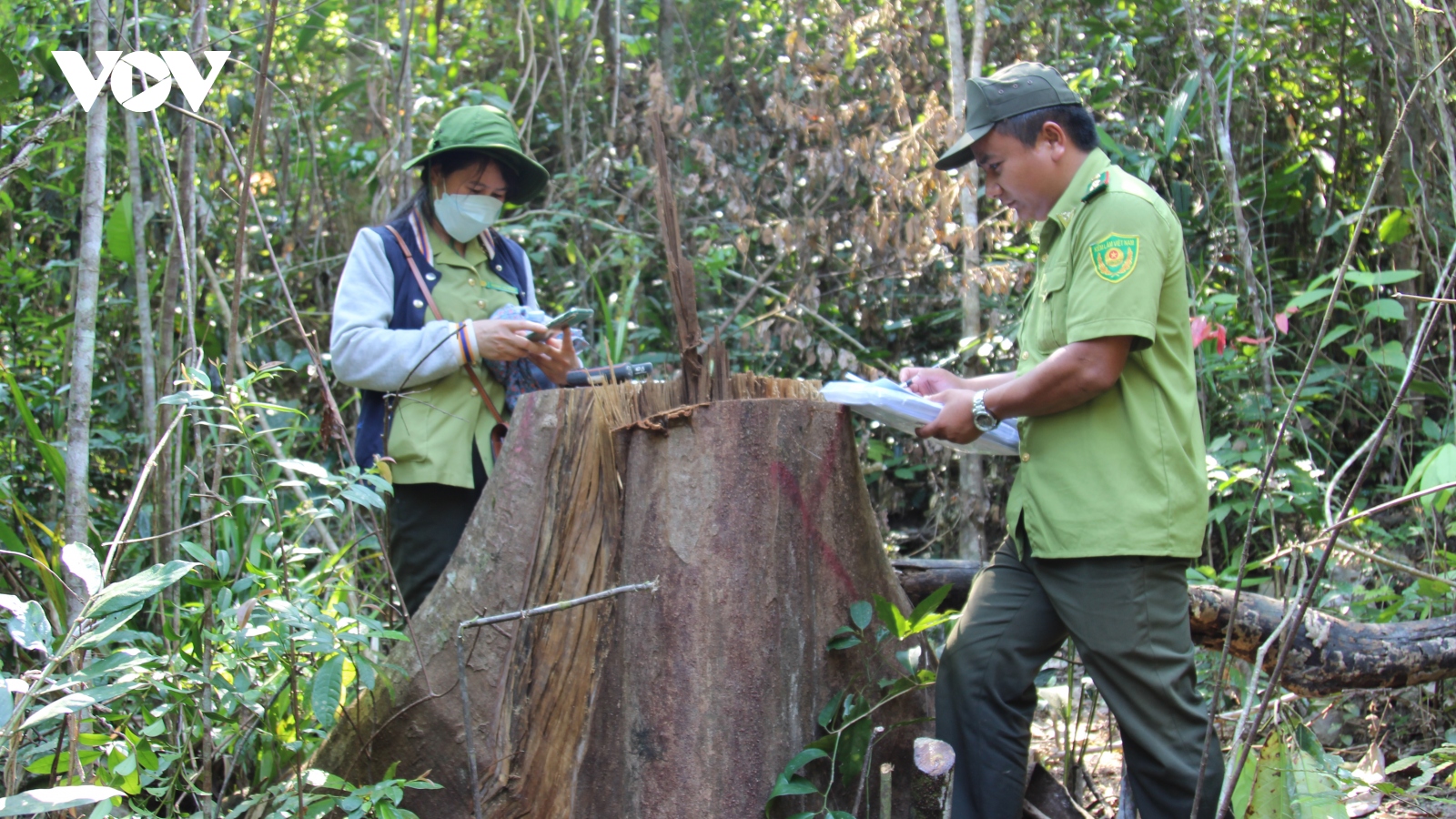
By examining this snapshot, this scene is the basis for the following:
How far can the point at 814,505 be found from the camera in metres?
2.56

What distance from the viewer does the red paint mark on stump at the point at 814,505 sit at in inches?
98.6

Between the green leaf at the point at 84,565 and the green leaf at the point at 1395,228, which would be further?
the green leaf at the point at 1395,228

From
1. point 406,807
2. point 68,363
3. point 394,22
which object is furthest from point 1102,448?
point 394,22

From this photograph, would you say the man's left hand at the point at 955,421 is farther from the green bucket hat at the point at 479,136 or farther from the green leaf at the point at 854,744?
the green bucket hat at the point at 479,136

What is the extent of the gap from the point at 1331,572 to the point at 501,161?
3623 millimetres

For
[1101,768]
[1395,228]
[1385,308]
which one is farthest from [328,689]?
[1395,228]

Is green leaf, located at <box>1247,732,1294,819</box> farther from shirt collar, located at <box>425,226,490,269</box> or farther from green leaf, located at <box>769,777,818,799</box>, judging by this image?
shirt collar, located at <box>425,226,490,269</box>

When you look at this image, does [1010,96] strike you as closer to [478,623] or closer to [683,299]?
[683,299]

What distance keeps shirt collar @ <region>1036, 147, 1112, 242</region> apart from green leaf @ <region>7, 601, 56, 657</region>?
2201mm

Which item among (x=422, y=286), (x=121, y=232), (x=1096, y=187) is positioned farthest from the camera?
→ (x=121, y=232)

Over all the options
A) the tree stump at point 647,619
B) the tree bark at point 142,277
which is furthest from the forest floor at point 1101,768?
the tree bark at point 142,277

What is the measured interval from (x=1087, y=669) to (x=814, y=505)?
28.8 inches

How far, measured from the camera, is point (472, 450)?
9.73 ft

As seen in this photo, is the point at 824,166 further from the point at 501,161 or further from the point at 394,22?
the point at 394,22
